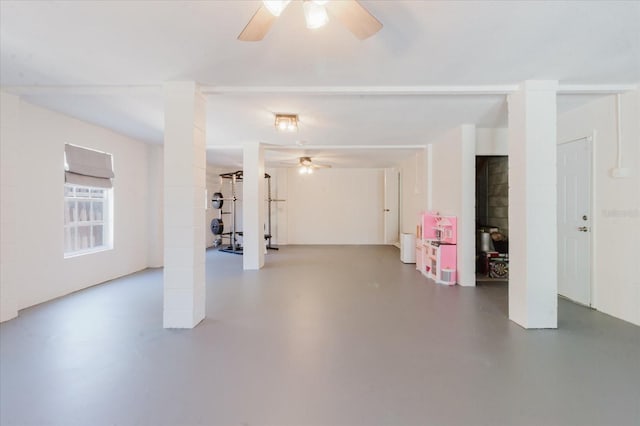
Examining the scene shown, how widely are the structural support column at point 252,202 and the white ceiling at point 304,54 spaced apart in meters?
1.93

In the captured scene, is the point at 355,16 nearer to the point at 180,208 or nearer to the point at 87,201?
the point at 180,208

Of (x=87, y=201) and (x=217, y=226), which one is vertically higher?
(x=87, y=201)

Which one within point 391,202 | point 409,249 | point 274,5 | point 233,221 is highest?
point 274,5

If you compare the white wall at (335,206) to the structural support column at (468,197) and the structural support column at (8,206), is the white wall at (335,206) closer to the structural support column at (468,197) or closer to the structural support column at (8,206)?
the structural support column at (468,197)

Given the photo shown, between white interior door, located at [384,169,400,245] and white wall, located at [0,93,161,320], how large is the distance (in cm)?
676

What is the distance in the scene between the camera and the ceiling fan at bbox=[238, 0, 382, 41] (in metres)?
1.50

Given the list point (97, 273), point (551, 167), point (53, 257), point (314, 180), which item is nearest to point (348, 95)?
point (551, 167)

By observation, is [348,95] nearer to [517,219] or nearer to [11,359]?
[517,219]

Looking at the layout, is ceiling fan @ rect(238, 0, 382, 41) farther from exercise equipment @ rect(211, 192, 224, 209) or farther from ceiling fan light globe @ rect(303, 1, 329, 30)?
exercise equipment @ rect(211, 192, 224, 209)

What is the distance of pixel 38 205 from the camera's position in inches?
142

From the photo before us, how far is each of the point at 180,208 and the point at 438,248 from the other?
3780 millimetres

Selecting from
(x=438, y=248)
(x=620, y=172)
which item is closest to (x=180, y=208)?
(x=438, y=248)

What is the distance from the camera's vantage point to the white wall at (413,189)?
20.1 feet

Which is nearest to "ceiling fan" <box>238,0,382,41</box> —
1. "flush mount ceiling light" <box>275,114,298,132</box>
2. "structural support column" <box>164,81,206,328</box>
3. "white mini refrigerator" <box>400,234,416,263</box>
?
"structural support column" <box>164,81,206,328</box>
